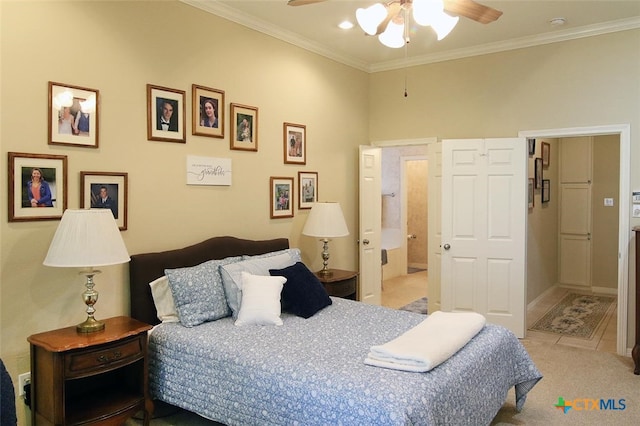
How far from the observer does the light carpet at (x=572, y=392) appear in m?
3.13

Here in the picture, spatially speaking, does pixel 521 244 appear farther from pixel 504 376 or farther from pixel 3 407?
pixel 3 407

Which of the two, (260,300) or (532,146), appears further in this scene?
(532,146)

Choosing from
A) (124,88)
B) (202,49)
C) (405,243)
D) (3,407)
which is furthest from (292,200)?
(405,243)

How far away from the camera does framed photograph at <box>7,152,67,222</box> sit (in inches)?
108

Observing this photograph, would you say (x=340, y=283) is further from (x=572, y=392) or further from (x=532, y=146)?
(x=532, y=146)

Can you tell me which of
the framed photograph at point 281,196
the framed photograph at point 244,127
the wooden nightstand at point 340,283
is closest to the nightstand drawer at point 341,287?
the wooden nightstand at point 340,283

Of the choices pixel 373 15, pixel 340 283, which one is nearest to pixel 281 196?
pixel 340 283

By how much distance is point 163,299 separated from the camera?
10.8 ft

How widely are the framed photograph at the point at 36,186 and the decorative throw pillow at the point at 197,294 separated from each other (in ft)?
2.63

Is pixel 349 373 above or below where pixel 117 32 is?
below

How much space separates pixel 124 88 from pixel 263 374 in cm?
212

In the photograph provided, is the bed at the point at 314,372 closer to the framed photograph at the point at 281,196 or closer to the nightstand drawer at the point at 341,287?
the nightstand drawer at the point at 341,287

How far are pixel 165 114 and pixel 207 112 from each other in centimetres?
38

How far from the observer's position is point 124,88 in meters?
3.30
